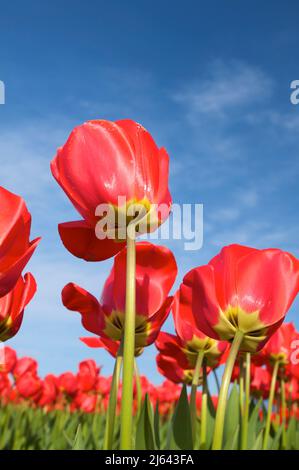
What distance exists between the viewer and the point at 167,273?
1.17 meters

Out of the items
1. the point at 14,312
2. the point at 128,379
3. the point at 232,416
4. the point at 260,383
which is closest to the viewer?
the point at 128,379

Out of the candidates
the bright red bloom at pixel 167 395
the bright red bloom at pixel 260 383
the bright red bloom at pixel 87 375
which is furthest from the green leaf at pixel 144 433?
the bright red bloom at pixel 167 395

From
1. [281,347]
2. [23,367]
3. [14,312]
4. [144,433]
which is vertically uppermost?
[23,367]

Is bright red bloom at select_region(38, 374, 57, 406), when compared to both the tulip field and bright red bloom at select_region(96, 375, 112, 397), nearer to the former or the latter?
bright red bloom at select_region(96, 375, 112, 397)

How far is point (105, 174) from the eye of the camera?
90 cm

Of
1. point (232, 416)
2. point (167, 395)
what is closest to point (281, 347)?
point (232, 416)

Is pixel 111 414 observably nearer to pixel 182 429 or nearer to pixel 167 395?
pixel 182 429

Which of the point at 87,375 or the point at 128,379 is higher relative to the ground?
the point at 87,375

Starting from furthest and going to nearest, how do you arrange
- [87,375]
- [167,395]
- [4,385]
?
1. [167,395]
2. [4,385]
3. [87,375]

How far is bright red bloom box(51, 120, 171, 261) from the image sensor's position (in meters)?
0.89

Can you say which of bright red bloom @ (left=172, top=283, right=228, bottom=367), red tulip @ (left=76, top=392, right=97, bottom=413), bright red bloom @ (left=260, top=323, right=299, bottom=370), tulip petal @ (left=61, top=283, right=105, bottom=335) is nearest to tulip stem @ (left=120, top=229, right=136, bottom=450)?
tulip petal @ (left=61, top=283, right=105, bottom=335)

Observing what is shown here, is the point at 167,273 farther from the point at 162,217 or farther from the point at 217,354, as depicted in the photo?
the point at 217,354

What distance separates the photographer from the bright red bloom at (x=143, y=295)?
1.14 m

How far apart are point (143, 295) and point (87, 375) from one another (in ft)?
14.0
